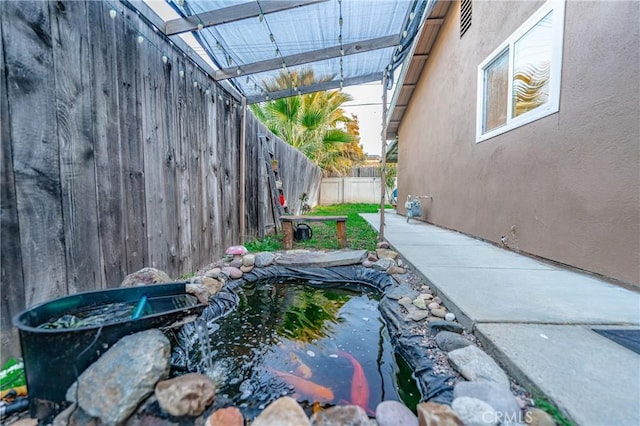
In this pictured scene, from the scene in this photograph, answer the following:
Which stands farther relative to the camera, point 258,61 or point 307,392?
point 258,61

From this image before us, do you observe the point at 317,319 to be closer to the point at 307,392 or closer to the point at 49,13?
the point at 307,392

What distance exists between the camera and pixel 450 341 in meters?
1.31

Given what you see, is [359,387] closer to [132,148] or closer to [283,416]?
[283,416]

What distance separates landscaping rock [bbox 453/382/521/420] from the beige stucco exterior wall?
5.03ft

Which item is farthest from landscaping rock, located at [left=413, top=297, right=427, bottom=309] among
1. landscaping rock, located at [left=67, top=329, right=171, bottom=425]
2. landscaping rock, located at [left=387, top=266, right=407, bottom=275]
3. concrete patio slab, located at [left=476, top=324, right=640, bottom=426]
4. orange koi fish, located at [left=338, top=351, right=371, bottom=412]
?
landscaping rock, located at [left=67, top=329, right=171, bottom=425]

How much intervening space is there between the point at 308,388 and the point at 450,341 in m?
0.68

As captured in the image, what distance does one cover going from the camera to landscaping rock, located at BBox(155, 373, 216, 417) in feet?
3.05

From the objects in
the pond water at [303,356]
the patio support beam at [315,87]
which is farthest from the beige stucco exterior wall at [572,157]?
the pond water at [303,356]

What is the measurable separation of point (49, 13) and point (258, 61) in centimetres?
178

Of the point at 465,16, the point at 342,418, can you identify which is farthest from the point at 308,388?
the point at 465,16

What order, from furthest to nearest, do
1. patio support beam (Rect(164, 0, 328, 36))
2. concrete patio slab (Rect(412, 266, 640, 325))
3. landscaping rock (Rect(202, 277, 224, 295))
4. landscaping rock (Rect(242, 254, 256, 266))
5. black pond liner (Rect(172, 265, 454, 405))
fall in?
landscaping rock (Rect(242, 254, 256, 266)) → landscaping rock (Rect(202, 277, 224, 295)) → patio support beam (Rect(164, 0, 328, 36)) → concrete patio slab (Rect(412, 266, 640, 325)) → black pond liner (Rect(172, 265, 454, 405))

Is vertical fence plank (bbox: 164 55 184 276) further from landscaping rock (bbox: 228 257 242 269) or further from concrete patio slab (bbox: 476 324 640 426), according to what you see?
concrete patio slab (bbox: 476 324 640 426)

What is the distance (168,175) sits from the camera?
2086mm

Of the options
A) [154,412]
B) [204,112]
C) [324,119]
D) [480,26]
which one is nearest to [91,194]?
[154,412]
